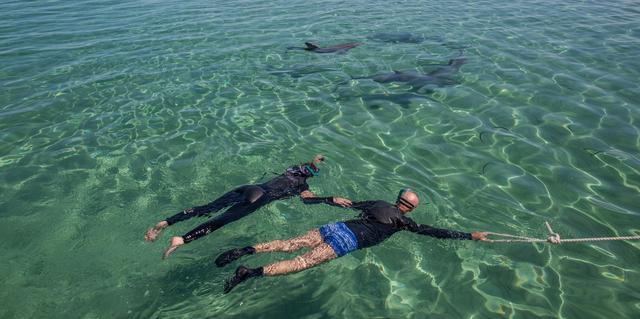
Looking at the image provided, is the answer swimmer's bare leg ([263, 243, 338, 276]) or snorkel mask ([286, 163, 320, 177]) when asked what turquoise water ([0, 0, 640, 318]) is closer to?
swimmer's bare leg ([263, 243, 338, 276])

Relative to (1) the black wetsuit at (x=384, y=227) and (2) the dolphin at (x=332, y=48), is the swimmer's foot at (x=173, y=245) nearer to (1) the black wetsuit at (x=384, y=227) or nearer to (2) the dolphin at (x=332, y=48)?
(1) the black wetsuit at (x=384, y=227)

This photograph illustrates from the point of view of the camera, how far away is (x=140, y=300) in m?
4.67

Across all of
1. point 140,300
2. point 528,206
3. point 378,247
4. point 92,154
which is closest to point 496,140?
point 528,206

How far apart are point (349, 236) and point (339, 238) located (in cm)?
15

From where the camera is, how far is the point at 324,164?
740cm

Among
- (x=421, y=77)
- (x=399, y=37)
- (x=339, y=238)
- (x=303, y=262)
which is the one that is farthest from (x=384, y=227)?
(x=399, y=37)

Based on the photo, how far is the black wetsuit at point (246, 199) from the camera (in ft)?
18.5

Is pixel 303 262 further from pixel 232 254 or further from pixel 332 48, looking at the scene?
pixel 332 48

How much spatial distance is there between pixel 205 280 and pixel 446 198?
13.0 feet

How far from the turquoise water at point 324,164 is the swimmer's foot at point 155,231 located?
0.13 m

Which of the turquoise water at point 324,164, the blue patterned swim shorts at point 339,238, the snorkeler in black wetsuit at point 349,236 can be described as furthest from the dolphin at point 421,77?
the blue patterned swim shorts at point 339,238

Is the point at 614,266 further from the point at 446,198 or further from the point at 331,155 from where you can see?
the point at 331,155

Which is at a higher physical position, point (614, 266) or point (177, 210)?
point (177, 210)

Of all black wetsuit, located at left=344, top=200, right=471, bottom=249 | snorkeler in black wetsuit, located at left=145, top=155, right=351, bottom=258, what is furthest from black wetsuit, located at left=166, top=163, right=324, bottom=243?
black wetsuit, located at left=344, top=200, right=471, bottom=249
